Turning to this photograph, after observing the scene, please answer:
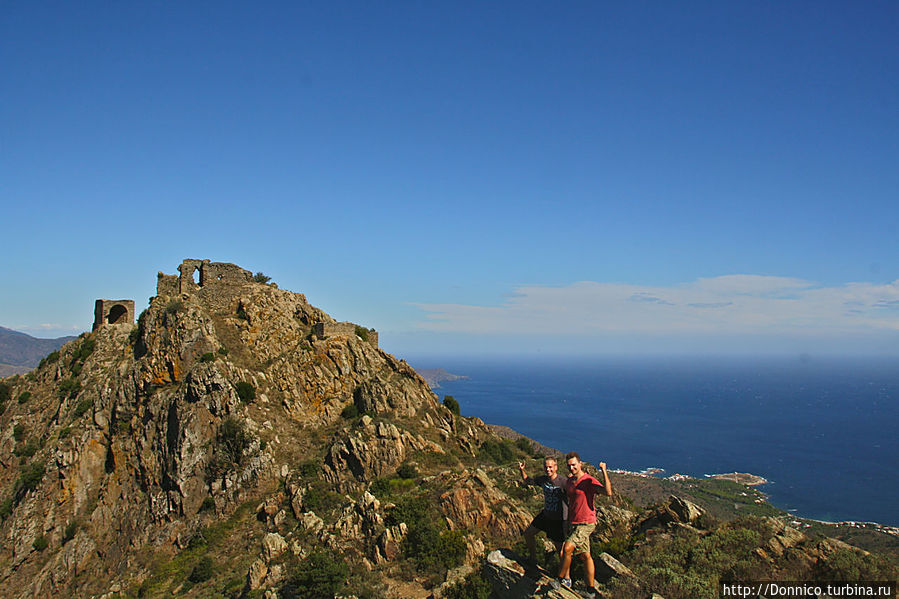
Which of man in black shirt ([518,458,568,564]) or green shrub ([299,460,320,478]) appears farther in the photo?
green shrub ([299,460,320,478])

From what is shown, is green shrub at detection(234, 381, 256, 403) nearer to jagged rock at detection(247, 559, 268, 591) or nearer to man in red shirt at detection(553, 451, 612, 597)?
jagged rock at detection(247, 559, 268, 591)

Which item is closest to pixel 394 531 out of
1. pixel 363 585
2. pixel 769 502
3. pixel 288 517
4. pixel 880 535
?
pixel 363 585

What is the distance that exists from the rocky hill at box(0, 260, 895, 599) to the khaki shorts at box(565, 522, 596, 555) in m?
1.57

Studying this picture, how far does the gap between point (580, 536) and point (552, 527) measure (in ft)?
2.71

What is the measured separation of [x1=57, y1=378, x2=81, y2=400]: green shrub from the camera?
2889 cm

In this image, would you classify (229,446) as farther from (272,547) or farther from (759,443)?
(759,443)

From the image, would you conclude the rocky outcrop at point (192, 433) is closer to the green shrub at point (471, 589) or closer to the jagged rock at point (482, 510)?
the jagged rock at point (482, 510)

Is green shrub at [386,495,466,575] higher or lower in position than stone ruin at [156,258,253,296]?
lower

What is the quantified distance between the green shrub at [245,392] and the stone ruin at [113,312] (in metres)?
13.5

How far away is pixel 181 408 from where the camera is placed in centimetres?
2522

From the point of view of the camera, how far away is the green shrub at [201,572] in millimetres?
19172

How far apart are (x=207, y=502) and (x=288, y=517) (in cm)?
486

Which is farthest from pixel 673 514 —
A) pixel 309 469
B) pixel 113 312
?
pixel 113 312

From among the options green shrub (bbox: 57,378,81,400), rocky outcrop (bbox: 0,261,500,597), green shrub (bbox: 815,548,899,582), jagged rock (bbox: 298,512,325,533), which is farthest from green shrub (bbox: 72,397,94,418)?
green shrub (bbox: 815,548,899,582)
